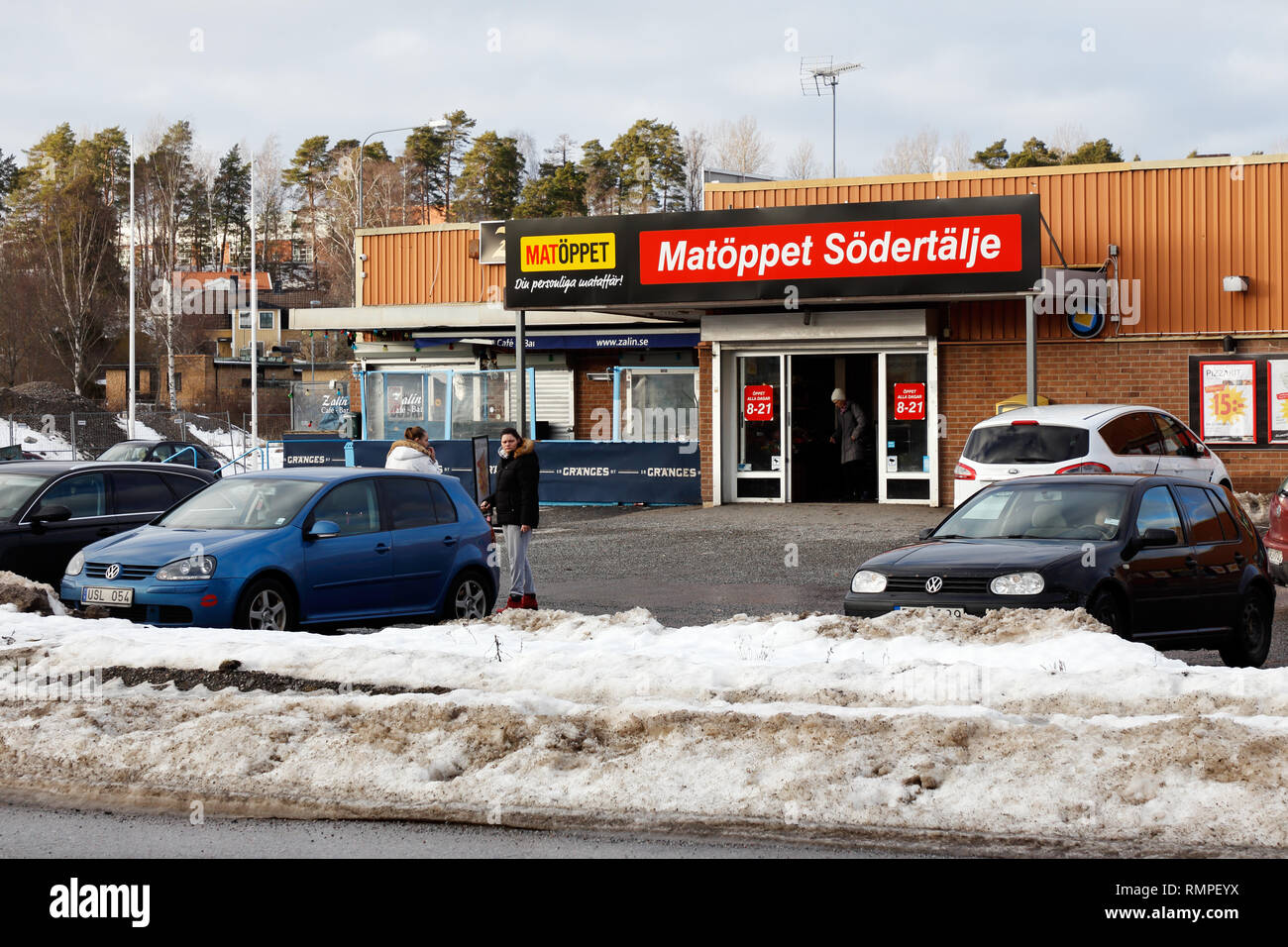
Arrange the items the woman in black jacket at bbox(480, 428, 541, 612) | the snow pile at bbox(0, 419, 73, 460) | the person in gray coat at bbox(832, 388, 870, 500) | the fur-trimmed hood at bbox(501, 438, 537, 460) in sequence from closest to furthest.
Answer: the woman in black jacket at bbox(480, 428, 541, 612) < the fur-trimmed hood at bbox(501, 438, 537, 460) < the person in gray coat at bbox(832, 388, 870, 500) < the snow pile at bbox(0, 419, 73, 460)

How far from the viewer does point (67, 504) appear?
1379 centimetres

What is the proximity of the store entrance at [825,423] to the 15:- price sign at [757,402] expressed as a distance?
0.39 metres

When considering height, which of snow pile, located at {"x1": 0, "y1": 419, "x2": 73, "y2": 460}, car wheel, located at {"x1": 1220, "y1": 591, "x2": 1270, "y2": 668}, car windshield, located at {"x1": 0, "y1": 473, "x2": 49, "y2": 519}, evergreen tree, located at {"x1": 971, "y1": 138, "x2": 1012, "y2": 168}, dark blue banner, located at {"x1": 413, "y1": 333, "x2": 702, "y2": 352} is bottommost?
car wheel, located at {"x1": 1220, "y1": 591, "x2": 1270, "y2": 668}

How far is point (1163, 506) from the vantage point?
10727mm

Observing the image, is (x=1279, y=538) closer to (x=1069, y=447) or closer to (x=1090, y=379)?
(x=1069, y=447)

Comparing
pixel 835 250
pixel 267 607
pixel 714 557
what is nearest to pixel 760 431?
pixel 835 250

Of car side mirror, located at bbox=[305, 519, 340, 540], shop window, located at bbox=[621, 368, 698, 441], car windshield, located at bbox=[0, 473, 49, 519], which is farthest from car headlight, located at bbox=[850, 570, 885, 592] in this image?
shop window, located at bbox=[621, 368, 698, 441]

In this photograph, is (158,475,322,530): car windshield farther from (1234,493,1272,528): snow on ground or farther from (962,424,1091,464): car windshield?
(1234,493,1272,528): snow on ground

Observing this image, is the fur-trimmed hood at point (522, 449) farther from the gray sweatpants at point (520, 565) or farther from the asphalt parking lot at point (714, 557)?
the asphalt parking lot at point (714, 557)

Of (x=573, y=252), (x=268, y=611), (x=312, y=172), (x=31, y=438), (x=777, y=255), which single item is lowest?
(x=268, y=611)

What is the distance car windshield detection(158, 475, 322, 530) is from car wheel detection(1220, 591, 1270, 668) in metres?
7.20

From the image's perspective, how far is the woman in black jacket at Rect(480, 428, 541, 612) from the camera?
13.6m

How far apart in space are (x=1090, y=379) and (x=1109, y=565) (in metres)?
13.9

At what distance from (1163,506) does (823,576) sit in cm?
552
